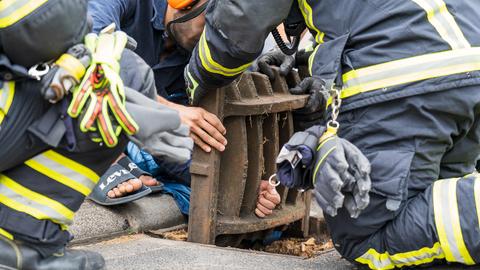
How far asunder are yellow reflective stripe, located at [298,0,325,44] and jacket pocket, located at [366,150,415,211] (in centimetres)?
45

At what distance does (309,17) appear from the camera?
2.57m

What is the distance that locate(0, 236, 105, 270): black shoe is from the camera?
183 centimetres

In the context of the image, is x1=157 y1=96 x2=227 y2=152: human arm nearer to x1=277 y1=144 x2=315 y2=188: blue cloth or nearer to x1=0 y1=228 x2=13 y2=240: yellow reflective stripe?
x1=277 y1=144 x2=315 y2=188: blue cloth

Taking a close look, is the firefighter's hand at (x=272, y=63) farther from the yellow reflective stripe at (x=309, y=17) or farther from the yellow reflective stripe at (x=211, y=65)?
the yellow reflective stripe at (x=309, y=17)

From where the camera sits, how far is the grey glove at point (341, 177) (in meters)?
2.23

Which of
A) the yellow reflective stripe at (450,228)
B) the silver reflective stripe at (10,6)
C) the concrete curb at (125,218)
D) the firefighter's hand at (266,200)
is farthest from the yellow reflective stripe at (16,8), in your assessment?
the firefighter's hand at (266,200)

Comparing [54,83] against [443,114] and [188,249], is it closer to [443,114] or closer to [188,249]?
[188,249]

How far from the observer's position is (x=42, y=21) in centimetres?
175

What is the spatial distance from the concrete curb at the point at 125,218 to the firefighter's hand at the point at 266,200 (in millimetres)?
367

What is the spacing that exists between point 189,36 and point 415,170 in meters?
1.35

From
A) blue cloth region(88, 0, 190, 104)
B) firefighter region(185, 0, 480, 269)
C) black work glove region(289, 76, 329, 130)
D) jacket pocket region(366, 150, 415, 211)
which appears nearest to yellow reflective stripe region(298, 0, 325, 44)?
firefighter region(185, 0, 480, 269)

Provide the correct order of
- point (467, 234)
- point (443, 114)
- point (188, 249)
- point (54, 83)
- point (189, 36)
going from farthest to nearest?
point (189, 36) < point (188, 249) < point (443, 114) < point (467, 234) < point (54, 83)

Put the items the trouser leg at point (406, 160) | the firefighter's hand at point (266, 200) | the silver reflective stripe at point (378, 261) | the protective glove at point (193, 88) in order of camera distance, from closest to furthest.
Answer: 1. the trouser leg at point (406, 160)
2. the silver reflective stripe at point (378, 261)
3. the protective glove at point (193, 88)
4. the firefighter's hand at point (266, 200)

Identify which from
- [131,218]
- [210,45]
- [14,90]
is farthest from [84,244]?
[14,90]
